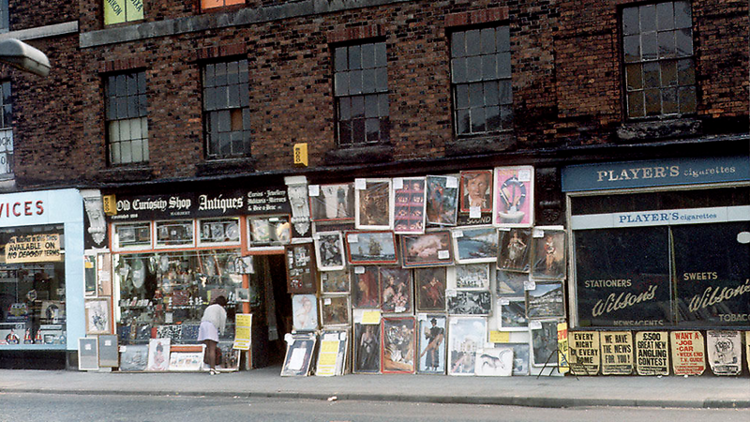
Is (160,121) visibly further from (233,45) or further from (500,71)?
(500,71)

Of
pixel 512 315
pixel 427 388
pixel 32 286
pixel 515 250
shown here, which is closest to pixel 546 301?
pixel 512 315

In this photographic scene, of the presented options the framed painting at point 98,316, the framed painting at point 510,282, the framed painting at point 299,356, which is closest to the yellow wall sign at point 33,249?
the framed painting at point 98,316

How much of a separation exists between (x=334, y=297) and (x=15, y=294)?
309 inches

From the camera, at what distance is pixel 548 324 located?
1520 cm

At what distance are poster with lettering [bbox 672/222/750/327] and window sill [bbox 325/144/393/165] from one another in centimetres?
535

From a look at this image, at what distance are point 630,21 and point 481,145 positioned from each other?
3.32m

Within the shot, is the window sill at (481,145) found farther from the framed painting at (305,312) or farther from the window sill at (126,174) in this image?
the window sill at (126,174)

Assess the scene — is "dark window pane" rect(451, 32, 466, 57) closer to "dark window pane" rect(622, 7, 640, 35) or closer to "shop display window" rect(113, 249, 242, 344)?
"dark window pane" rect(622, 7, 640, 35)

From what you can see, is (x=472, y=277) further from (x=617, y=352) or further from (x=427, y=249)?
(x=617, y=352)

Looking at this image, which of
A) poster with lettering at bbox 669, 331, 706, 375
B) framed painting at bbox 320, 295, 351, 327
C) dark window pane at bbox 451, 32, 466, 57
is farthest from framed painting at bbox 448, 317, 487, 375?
dark window pane at bbox 451, 32, 466, 57

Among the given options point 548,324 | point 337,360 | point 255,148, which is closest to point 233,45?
point 255,148

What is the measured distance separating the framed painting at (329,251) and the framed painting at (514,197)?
10.0 feet

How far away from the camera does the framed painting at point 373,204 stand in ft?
53.8

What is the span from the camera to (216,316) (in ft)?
57.2
